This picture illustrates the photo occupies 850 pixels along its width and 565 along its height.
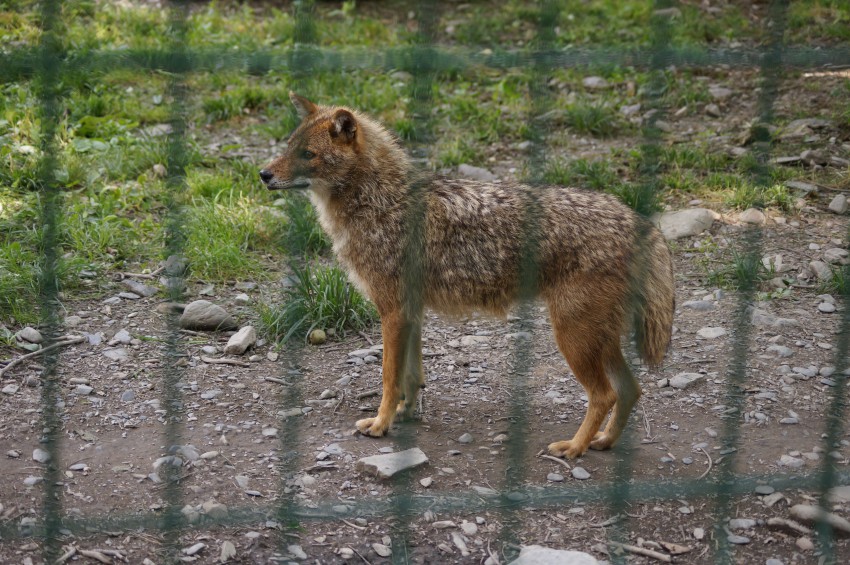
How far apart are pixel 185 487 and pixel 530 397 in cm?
201

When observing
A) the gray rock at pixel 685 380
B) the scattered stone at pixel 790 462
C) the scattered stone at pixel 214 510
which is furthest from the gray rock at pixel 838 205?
the scattered stone at pixel 214 510

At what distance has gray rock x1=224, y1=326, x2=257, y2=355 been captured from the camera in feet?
19.6

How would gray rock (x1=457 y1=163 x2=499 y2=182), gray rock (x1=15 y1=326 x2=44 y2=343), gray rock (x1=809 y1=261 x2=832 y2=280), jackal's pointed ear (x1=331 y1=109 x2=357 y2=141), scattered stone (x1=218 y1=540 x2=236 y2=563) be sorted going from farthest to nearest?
gray rock (x1=457 y1=163 x2=499 y2=182) → gray rock (x1=809 y1=261 x2=832 y2=280) → gray rock (x1=15 y1=326 x2=44 y2=343) → jackal's pointed ear (x1=331 y1=109 x2=357 y2=141) → scattered stone (x1=218 y1=540 x2=236 y2=563)

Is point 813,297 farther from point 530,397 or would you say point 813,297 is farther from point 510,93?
point 510,93

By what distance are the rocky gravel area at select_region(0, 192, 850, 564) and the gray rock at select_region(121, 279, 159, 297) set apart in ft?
0.04

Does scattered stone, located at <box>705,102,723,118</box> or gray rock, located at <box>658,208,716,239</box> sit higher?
scattered stone, located at <box>705,102,723,118</box>

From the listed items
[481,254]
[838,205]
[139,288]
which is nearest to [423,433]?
[481,254]

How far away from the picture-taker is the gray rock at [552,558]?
3.99 meters

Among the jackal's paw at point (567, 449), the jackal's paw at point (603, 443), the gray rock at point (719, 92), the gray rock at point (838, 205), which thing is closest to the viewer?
the jackal's paw at point (567, 449)

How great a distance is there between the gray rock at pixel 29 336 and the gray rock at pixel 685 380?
12.0 feet

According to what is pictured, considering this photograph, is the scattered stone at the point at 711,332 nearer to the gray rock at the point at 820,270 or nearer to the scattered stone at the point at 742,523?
the gray rock at the point at 820,270

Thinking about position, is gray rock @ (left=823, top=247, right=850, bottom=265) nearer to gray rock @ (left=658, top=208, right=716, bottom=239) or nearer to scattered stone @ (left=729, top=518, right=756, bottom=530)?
gray rock @ (left=658, top=208, right=716, bottom=239)

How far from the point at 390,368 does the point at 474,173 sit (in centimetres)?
306

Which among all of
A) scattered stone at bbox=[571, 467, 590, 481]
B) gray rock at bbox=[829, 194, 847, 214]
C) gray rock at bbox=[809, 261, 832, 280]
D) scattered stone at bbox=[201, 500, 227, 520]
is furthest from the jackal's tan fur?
gray rock at bbox=[829, 194, 847, 214]
